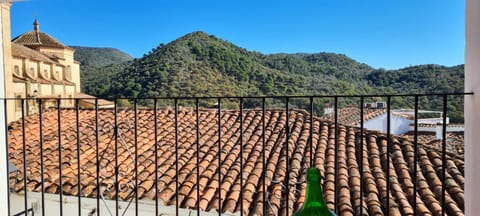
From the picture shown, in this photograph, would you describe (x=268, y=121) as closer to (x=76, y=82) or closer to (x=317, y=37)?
(x=317, y=37)

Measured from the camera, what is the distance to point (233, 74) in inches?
436

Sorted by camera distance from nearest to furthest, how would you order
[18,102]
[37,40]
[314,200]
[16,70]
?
[314,200], [18,102], [16,70], [37,40]

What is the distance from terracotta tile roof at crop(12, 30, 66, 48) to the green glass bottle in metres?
21.3

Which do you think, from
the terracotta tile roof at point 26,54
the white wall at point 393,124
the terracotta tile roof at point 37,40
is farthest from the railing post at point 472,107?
the terracotta tile roof at point 37,40

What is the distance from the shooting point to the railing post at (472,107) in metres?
1.33

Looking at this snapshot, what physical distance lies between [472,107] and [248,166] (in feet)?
14.9

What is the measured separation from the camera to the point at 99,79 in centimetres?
1117

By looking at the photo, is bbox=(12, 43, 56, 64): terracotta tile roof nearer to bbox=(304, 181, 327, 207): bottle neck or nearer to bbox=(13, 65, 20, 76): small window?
bbox=(13, 65, 20, 76): small window

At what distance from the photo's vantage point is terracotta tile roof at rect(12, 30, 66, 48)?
62.1 feet

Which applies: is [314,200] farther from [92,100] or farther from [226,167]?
[226,167]

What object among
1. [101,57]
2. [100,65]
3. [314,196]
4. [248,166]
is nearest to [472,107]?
[314,196]

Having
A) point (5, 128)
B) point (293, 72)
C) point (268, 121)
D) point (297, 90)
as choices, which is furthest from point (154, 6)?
point (5, 128)

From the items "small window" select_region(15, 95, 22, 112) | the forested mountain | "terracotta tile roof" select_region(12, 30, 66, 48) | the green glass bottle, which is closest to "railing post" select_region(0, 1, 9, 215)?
"small window" select_region(15, 95, 22, 112)

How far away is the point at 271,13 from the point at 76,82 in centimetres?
1107
